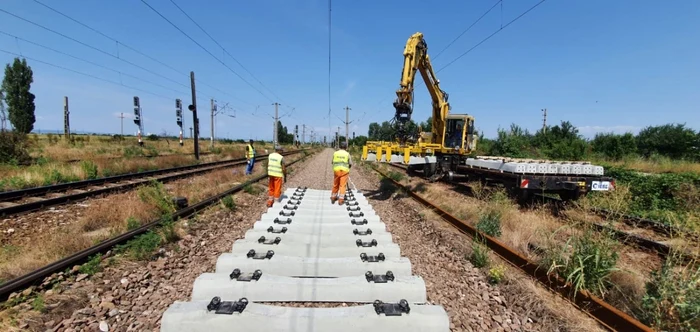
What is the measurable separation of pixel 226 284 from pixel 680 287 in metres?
4.20

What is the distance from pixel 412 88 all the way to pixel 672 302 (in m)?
9.33

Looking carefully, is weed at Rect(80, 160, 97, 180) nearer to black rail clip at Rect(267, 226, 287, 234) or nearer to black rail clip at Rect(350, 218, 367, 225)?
black rail clip at Rect(267, 226, 287, 234)

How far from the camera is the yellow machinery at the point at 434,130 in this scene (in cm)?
1049

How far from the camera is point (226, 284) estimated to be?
8.59 feet

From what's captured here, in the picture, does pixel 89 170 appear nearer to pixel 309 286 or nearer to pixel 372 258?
pixel 309 286

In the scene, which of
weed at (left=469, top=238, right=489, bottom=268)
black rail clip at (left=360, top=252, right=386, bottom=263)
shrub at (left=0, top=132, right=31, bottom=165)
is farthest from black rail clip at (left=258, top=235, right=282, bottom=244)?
shrub at (left=0, top=132, right=31, bottom=165)

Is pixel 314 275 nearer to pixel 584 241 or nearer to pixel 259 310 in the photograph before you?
pixel 259 310

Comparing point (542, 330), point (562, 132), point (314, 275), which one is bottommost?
point (542, 330)

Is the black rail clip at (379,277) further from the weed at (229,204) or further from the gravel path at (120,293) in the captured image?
the weed at (229,204)

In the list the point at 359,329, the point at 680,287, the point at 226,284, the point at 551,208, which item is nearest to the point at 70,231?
the point at 226,284

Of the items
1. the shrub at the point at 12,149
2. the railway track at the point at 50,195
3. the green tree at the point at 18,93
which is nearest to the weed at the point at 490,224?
the railway track at the point at 50,195

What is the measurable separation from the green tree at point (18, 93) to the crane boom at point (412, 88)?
6878 centimetres

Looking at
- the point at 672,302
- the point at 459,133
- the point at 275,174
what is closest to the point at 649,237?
the point at 672,302

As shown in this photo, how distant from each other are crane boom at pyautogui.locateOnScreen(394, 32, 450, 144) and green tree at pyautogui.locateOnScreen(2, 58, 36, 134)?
68782 mm
